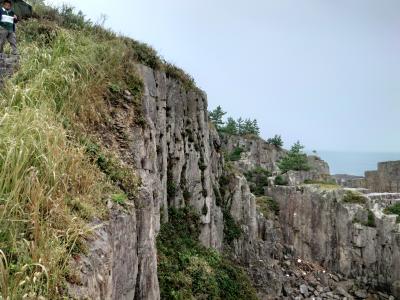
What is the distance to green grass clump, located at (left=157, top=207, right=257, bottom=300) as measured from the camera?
1483cm

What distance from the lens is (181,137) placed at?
66.0ft

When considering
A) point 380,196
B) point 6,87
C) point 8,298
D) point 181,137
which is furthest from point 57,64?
point 380,196

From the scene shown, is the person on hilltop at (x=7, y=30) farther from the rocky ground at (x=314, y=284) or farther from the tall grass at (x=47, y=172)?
the rocky ground at (x=314, y=284)

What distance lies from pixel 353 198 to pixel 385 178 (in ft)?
43.1

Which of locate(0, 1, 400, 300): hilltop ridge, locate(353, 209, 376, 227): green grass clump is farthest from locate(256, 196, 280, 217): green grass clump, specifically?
locate(353, 209, 376, 227): green grass clump

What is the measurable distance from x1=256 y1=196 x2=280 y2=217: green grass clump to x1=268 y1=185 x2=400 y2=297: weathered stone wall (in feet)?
2.20

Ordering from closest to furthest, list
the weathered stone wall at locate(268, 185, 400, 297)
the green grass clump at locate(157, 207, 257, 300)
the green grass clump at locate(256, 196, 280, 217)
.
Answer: the green grass clump at locate(157, 207, 257, 300)
the weathered stone wall at locate(268, 185, 400, 297)
the green grass clump at locate(256, 196, 280, 217)

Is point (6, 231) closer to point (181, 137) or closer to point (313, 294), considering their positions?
point (181, 137)

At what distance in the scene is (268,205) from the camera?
3544 centimetres

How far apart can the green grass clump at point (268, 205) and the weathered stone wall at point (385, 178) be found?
567 inches

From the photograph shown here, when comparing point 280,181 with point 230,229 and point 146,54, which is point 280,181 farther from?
point 146,54

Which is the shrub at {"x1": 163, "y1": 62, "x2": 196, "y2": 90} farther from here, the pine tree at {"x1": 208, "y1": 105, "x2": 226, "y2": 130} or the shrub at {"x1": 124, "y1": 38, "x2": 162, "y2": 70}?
the pine tree at {"x1": 208, "y1": 105, "x2": 226, "y2": 130}

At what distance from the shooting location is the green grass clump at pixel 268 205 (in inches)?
1346

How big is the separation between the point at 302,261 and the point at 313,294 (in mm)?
3819
